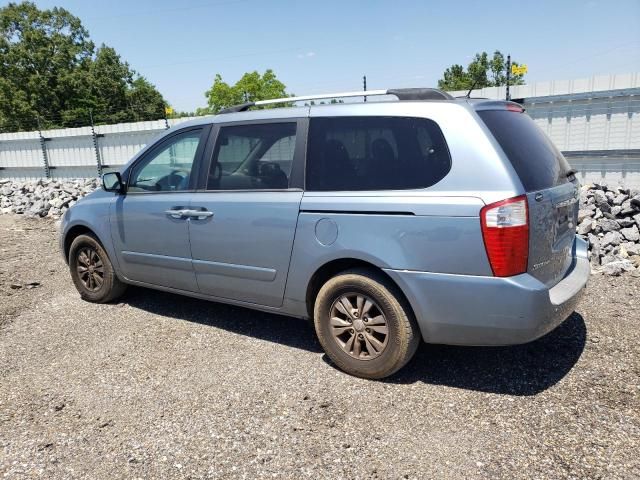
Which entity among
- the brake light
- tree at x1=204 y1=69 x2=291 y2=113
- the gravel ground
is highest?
tree at x1=204 y1=69 x2=291 y2=113

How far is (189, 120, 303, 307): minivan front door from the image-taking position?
3.64 meters

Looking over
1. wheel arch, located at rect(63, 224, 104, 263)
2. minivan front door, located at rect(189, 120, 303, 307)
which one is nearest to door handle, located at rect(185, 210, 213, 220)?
minivan front door, located at rect(189, 120, 303, 307)

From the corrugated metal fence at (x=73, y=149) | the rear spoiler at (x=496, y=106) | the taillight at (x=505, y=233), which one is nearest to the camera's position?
the taillight at (x=505, y=233)

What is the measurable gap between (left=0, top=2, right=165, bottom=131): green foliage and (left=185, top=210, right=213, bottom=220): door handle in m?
46.1

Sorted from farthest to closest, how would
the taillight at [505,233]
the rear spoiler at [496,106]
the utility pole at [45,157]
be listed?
the utility pole at [45,157] < the rear spoiler at [496,106] < the taillight at [505,233]

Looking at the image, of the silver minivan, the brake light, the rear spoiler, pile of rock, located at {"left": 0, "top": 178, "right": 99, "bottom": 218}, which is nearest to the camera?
the silver minivan

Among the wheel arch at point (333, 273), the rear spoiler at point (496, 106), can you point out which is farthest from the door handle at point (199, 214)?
the rear spoiler at point (496, 106)

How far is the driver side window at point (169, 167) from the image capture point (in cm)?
434

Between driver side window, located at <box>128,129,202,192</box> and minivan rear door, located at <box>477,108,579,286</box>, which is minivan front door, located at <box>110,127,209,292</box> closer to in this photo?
driver side window, located at <box>128,129,202,192</box>

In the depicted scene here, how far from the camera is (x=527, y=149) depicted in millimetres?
3172

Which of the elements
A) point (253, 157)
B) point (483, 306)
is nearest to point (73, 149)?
point (253, 157)

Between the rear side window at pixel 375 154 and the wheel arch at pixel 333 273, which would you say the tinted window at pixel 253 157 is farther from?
the wheel arch at pixel 333 273

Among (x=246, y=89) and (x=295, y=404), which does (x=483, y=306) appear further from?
(x=246, y=89)

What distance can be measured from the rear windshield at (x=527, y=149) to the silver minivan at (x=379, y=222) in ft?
0.05
